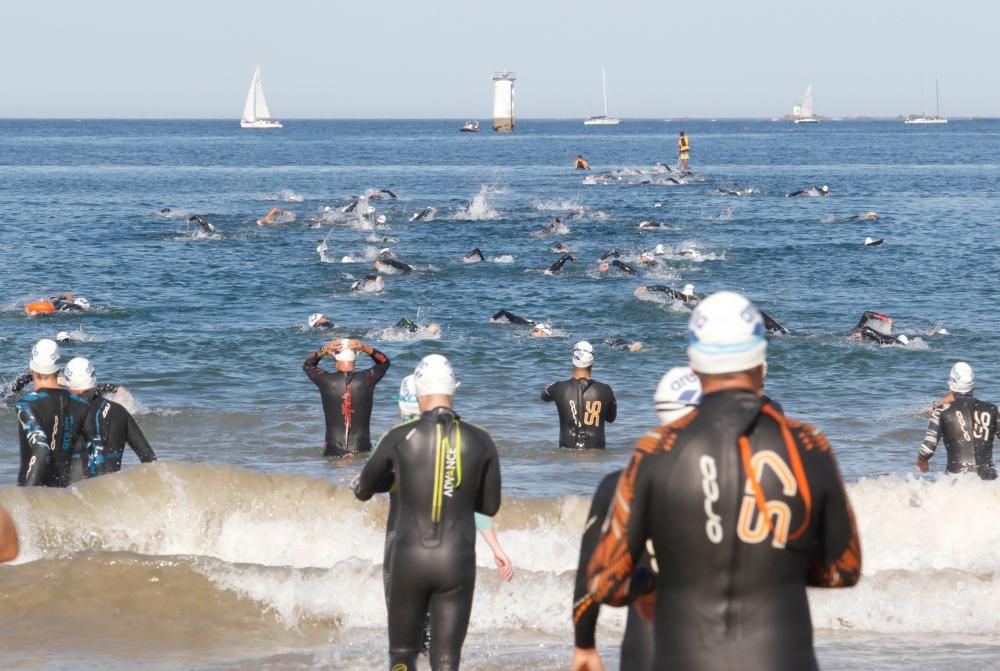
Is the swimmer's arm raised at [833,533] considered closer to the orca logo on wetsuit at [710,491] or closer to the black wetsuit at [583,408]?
the orca logo on wetsuit at [710,491]

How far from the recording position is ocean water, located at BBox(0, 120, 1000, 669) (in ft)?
30.8

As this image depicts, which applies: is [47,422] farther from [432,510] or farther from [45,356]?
[432,510]

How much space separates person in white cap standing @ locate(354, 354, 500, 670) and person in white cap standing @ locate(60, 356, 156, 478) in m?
3.98

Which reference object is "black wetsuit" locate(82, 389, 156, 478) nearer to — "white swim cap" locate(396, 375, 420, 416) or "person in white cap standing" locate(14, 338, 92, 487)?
"person in white cap standing" locate(14, 338, 92, 487)

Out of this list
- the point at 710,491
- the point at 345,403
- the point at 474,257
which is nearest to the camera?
the point at 710,491

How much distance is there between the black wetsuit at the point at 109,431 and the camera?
32.3ft

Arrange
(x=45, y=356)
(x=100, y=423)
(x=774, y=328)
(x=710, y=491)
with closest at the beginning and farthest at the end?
(x=710, y=491)
(x=45, y=356)
(x=100, y=423)
(x=774, y=328)

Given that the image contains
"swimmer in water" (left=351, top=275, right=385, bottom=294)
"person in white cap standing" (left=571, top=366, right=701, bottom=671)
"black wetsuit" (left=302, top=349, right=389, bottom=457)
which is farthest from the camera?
"swimmer in water" (left=351, top=275, right=385, bottom=294)

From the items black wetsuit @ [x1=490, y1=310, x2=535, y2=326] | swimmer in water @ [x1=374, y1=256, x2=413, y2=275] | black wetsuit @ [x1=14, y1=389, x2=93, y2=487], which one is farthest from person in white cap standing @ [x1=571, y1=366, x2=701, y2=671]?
swimmer in water @ [x1=374, y1=256, x2=413, y2=275]

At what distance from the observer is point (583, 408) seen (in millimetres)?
14359

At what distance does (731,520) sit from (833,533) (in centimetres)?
33

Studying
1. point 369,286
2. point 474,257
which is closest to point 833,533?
point 369,286

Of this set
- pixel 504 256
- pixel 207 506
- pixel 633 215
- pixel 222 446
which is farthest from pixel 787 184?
pixel 207 506

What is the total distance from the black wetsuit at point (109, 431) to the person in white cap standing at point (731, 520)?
22.3ft
